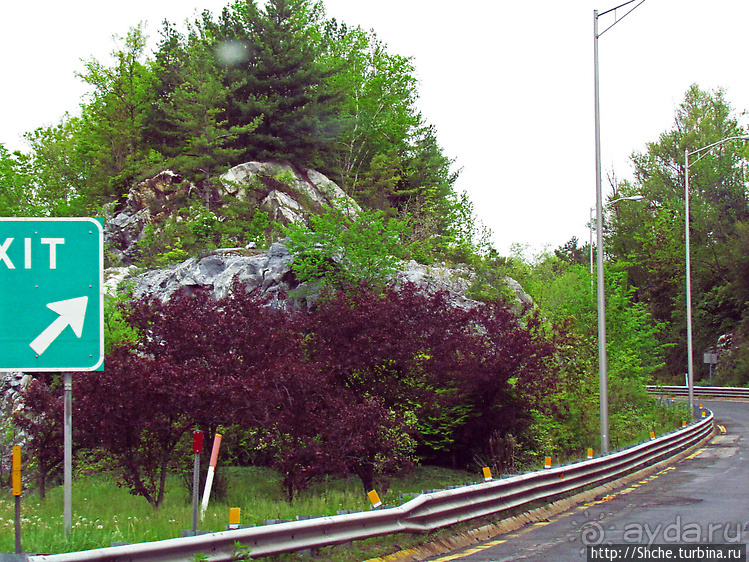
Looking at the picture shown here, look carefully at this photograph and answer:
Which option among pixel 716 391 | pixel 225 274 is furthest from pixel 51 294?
pixel 716 391

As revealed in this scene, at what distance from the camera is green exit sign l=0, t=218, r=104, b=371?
6.68 m

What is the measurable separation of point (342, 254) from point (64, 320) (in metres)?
19.7

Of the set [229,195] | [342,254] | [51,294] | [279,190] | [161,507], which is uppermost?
[279,190]

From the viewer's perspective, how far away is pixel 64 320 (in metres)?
6.77

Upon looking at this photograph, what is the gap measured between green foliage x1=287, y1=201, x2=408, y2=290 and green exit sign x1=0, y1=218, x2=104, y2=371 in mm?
17375

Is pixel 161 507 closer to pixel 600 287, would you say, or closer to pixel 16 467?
pixel 16 467

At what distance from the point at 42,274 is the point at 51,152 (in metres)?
55.8

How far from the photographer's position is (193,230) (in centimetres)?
3506

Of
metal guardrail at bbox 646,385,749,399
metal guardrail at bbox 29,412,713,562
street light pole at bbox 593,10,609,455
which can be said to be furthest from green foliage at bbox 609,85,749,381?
metal guardrail at bbox 29,412,713,562

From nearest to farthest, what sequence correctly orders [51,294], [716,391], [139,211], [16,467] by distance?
[16,467] → [51,294] → [139,211] → [716,391]

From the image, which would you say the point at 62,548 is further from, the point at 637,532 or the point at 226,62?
the point at 226,62

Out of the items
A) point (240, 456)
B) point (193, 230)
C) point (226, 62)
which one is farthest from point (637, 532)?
point (226, 62)

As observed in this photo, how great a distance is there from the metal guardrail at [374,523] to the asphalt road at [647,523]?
519mm

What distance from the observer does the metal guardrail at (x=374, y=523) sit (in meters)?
6.16
